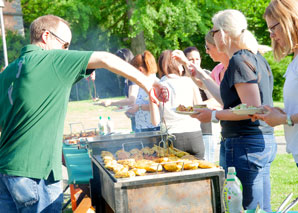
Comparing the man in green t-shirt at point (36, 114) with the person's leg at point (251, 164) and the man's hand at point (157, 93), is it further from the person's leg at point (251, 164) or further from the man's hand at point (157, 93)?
the person's leg at point (251, 164)

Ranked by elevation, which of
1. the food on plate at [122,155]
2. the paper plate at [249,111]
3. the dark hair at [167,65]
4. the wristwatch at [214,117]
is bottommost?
the food on plate at [122,155]

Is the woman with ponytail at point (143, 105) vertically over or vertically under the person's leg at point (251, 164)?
over

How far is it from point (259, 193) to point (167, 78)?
193 cm

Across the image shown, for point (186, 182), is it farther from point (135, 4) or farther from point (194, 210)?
point (135, 4)

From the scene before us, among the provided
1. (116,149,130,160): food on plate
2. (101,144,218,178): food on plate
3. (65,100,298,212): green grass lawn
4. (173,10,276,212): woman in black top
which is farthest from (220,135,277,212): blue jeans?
(65,100,298,212): green grass lawn

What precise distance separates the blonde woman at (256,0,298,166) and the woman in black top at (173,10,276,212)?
0.21m

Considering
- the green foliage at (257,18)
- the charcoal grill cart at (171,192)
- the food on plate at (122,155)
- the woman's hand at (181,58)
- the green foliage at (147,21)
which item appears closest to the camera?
the charcoal grill cart at (171,192)

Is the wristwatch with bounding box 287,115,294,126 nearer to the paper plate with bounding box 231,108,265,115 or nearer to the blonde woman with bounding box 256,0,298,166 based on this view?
the blonde woman with bounding box 256,0,298,166

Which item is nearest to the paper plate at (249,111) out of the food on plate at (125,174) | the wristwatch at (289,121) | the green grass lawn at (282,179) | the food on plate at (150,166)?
the wristwatch at (289,121)

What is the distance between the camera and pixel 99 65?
7.33 feet

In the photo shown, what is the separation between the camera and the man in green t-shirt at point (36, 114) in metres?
2.21

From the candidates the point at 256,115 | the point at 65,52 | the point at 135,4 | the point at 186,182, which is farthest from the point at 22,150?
the point at 135,4

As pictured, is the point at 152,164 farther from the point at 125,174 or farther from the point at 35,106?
the point at 35,106

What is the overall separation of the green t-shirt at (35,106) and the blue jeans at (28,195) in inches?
2.2
